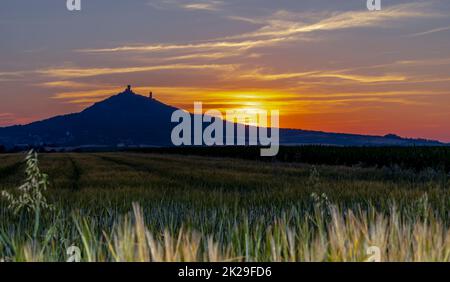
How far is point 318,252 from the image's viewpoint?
356 centimetres

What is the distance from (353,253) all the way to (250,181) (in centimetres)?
1541

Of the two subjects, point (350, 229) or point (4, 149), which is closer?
point (350, 229)

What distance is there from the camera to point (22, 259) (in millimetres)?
3965

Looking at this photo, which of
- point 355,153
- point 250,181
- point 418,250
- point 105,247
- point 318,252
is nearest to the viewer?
point 318,252

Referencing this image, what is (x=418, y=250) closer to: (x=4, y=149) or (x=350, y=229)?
(x=350, y=229)
